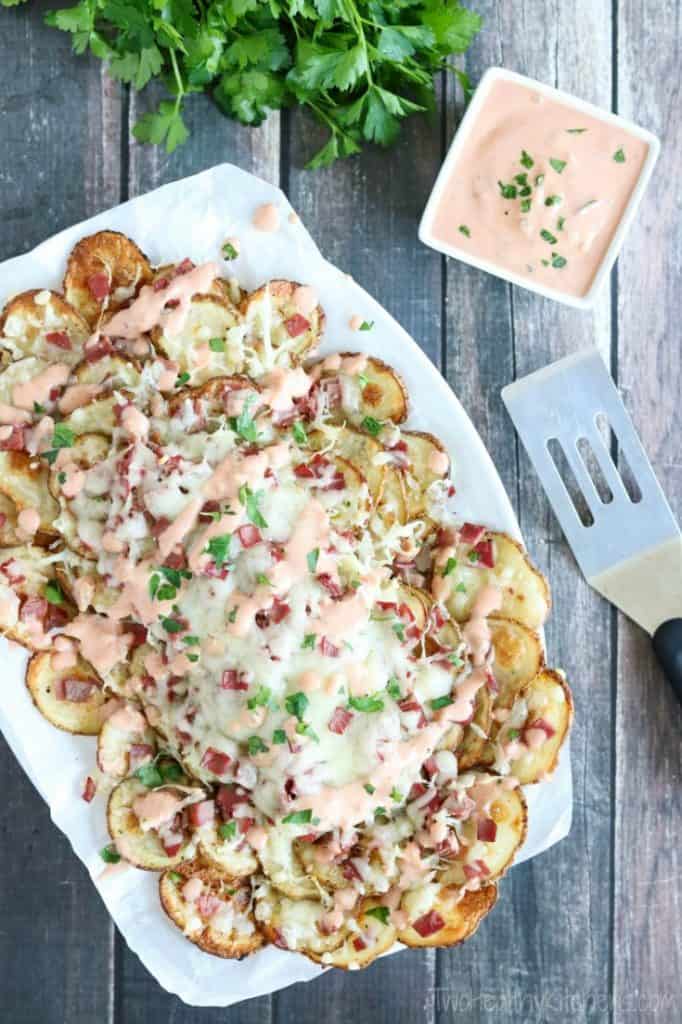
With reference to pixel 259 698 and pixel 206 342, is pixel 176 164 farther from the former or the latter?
pixel 259 698

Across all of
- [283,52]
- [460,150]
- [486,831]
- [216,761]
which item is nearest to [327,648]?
[216,761]

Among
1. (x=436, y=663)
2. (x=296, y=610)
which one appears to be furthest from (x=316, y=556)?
(x=436, y=663)

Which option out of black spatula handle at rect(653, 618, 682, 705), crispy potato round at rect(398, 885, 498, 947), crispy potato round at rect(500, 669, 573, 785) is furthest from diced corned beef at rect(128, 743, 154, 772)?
black spatula handle at rect(653, 618, 682, 705)

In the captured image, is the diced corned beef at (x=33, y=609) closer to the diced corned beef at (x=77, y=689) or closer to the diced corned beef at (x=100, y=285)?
the diced corned beef at (x=77, y=689)

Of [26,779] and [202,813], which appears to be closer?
[202,813]

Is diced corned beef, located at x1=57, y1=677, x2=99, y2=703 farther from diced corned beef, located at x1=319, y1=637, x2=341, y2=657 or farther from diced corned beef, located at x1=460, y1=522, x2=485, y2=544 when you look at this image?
diced corned beef, located at x1=460, y1=522, x2=485, y2=544

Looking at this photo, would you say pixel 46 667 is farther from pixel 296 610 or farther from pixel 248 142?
pixel 248 142

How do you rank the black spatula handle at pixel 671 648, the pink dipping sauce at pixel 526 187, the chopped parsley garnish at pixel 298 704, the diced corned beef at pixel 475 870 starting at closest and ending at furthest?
the chopped parsley garnish at pixel 298 704 < the diced corned beef at pixel 475 870 < the pink dipping sauce at pixel 526 187 < the black spatula handle at pixel 671 648

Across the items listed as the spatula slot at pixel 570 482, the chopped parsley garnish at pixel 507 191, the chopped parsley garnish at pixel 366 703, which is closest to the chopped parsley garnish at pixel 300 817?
the chopped parsley garnish at pixel 366 703
